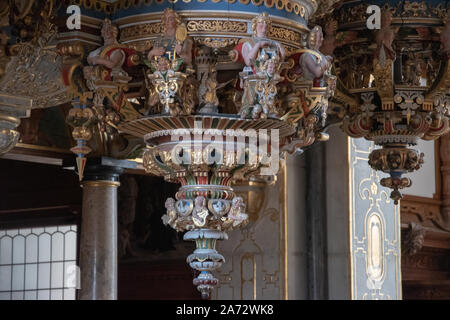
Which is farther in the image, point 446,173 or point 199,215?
point 446,173

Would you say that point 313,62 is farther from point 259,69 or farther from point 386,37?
point 386,37

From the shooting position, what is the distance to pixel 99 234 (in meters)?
7.98

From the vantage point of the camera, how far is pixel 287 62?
19.0 ft

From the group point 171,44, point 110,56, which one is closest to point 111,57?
point 110,56

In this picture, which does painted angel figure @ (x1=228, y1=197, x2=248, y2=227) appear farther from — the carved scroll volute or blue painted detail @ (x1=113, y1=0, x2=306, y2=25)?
the carved scroll volute

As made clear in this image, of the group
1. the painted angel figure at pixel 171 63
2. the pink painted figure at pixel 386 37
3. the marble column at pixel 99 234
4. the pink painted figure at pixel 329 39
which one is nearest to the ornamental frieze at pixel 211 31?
the painted angel figure at pixel 171 63

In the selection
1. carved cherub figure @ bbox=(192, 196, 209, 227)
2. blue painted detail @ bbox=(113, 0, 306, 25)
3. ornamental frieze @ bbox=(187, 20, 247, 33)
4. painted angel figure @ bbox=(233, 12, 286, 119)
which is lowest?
carved cherub figure @ bbox=(192, 196, 209, 227)

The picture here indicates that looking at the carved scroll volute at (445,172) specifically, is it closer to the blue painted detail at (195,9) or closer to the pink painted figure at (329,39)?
the pink painted figure at (329,39)

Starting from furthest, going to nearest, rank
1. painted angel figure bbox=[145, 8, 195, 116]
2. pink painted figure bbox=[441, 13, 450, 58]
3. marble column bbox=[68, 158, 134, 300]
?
marble column bbox=[68, 158, 134, 300]
pink painted figure bbox=[441, 13, 450, 58]
painted angel figure bbox=[145, 8, 195, 116]

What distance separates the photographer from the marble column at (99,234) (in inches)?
312

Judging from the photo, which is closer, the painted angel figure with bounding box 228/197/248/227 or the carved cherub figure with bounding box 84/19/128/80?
the painted angel figure with bounding box 228/197/248/227

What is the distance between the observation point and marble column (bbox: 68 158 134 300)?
26.0 feet

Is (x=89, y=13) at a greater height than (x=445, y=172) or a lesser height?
lesser

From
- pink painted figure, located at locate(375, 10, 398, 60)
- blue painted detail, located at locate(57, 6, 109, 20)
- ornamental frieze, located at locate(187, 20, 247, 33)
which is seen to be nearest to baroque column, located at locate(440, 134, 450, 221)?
pink painted figure, located at locate(375, 10, 398, 60)
